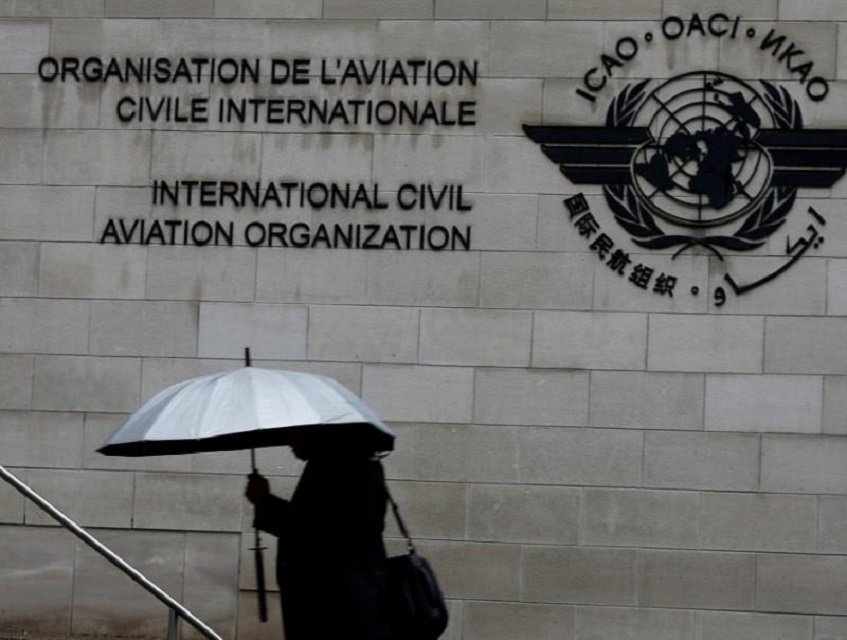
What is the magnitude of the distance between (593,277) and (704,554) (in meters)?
1.87

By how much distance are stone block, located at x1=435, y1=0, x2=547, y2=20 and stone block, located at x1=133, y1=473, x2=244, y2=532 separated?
331 centimetres

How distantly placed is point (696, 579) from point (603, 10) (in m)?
3.66

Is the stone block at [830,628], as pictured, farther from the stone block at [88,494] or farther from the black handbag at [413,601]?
the stone block at [88,494]

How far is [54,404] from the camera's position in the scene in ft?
34.9

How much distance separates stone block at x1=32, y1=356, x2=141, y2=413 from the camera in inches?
418

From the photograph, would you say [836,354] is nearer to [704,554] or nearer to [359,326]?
[704,554]

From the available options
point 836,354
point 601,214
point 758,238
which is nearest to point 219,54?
point 601,214

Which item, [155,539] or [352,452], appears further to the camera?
[155,539]

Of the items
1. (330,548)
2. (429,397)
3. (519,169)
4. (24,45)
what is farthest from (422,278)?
(330,548)

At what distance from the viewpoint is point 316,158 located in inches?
418

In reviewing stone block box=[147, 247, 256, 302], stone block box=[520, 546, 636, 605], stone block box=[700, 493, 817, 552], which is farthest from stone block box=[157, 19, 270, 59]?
stone block box=[700, 493, 817, 552]

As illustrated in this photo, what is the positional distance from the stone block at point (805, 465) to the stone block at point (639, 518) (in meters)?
0.51

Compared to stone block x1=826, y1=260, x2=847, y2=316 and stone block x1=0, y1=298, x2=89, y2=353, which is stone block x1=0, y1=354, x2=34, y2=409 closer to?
stone block x1=0, y1=298, x2=89, y2=353

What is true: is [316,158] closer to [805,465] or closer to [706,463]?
[706,463]
